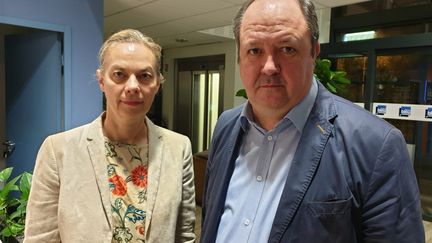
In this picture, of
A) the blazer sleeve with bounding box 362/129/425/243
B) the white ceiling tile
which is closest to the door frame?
the white ceiling tile

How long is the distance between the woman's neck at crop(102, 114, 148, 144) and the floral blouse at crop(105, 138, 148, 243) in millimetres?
22

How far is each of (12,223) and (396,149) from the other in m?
2.36

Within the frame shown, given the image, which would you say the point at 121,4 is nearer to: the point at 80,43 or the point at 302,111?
the point at 80,43

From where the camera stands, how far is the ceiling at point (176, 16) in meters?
3.61

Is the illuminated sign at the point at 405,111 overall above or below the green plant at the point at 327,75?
below

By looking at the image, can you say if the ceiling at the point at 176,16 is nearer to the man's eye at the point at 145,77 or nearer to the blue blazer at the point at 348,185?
the man's eye at the point at 145,77

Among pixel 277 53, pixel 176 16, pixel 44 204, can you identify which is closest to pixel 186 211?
pixel 44 204

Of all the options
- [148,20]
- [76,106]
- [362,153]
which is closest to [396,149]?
[362,153]

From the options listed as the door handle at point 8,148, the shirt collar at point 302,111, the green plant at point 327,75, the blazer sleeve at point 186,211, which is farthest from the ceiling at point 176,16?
the shirt collar at point 302,111

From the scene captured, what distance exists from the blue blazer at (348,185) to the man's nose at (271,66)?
0.18 metres

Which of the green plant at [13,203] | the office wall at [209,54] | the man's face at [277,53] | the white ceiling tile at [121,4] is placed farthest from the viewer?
the office wall at [209,54]

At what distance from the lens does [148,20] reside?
14.8 ft

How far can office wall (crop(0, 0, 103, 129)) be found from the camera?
9.97 ft

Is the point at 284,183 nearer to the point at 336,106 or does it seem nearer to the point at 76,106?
the point at 336,106
